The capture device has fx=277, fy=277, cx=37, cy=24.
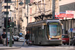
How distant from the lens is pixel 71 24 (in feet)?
186

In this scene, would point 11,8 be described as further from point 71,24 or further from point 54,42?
point 54,42

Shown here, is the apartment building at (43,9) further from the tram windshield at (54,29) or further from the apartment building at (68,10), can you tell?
the tram windshield at (54,29)

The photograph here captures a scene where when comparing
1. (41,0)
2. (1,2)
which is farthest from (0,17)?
(41,0)

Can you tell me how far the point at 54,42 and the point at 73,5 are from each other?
74.5 feet

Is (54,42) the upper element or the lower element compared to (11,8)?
lower

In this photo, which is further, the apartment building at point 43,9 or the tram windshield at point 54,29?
the apartment building at point 43,9

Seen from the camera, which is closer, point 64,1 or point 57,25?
point 57,25

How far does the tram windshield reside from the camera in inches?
1336

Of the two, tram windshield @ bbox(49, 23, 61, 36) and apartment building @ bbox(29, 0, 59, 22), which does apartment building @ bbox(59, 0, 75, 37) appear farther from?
tram windshield @ bbox(49, 23, 61, 36)

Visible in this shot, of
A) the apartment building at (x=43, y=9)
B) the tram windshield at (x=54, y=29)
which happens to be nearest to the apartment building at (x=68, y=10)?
the apartment building at (x=43, y=9)

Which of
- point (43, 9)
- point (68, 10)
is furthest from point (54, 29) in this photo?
point (43, 9)

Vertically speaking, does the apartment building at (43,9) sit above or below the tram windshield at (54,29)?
above

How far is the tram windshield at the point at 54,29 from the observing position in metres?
33.9

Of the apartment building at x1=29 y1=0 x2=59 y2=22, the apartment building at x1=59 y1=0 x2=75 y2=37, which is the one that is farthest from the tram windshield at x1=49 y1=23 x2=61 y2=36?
the apartment building at x1=29 y1=0 x2=59 y2=22
